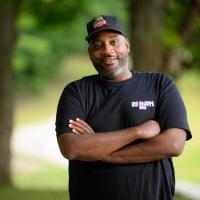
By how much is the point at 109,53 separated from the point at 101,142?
596mm

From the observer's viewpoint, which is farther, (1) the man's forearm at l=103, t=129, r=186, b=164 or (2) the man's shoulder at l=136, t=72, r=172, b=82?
(2) the man's shoulder at l=136, t=72, r=172, b=82

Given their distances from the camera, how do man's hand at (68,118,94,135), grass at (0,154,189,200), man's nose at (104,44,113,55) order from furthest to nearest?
1. grass at (0,154,189,200)
2. man's nose at (104,44,113,55)
3. man's hand at (68,118,94,135)

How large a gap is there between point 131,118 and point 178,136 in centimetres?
32

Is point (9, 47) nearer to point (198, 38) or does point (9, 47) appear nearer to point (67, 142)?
point (198, 38)

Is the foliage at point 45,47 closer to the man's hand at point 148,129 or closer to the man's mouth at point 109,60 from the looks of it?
the man's mouth at point 109,60

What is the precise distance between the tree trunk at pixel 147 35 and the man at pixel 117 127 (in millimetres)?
5833

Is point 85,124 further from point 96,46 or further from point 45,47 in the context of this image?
point 45,47

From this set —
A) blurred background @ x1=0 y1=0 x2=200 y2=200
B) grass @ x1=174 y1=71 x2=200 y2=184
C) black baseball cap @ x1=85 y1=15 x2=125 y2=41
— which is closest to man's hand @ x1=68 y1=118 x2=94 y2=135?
black baseball cap @ x1=85 y1=15 x2=125 y2=41

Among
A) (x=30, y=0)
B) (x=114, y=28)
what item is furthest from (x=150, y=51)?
(x=114, y=28)

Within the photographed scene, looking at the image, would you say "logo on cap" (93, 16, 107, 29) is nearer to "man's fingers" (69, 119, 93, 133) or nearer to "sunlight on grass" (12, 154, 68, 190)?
"man's fingers" (69, 119, 93, 133)

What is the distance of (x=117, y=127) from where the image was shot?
11.9ft

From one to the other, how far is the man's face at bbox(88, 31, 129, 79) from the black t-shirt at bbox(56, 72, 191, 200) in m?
0.08

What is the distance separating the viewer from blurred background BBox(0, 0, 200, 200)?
9.72 m

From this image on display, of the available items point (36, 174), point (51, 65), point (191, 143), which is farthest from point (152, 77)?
point (51, 65)
